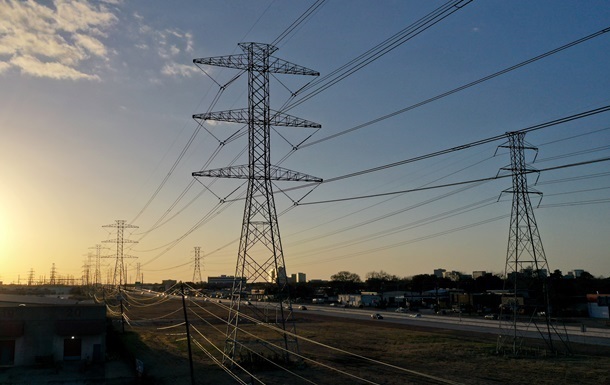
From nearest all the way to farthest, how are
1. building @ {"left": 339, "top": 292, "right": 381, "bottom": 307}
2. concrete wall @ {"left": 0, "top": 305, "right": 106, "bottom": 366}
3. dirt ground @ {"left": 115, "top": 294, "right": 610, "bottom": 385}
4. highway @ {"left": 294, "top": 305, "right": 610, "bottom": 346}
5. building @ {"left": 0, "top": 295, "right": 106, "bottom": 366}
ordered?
dirt ground @ {"left": 115, "top": 294, "right": 610, "bottom": 385}
building @ {"left": 0, "top": 295, "right": 106, "bottom": 366}
concrete wall @ {"left": 0, "top": 305, "right": 106, "bottom": 366}
highway @ {"left": 294, "top": 305, "right": 610, "bottom": 346}
building @ {"left": 339, "top": 292, "right": 381, "bottom": 307}

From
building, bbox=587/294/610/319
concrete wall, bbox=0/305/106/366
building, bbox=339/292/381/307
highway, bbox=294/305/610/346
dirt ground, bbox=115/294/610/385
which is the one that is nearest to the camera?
dirt ground, bbox=115/294/610/385

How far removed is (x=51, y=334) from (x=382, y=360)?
98.6ft

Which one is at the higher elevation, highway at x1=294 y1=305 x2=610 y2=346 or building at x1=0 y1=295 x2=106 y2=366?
building at x1=0 y1=295 x2=106 y2=366

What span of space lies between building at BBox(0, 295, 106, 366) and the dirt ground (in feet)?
16.4

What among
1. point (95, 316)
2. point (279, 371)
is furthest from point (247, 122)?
point (95, 316)

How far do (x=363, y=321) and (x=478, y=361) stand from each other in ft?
152

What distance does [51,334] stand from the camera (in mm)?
44531

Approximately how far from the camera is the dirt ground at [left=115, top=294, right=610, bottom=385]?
38.0 m

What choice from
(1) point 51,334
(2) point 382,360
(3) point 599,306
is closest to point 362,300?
(3) point 599,306

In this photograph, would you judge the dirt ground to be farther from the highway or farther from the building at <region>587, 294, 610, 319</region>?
the building at <region>587, 294, 610, 319</region>

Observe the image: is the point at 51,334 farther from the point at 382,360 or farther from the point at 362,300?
the point at 362,300

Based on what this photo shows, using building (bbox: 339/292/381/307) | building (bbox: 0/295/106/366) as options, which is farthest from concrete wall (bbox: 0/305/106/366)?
building (bbox: 339/292/381/307)

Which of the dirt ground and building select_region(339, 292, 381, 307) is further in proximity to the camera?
building select_region(339, 292, 381, 307)

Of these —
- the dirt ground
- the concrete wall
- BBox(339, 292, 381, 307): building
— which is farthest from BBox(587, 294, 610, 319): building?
the concrete wall
